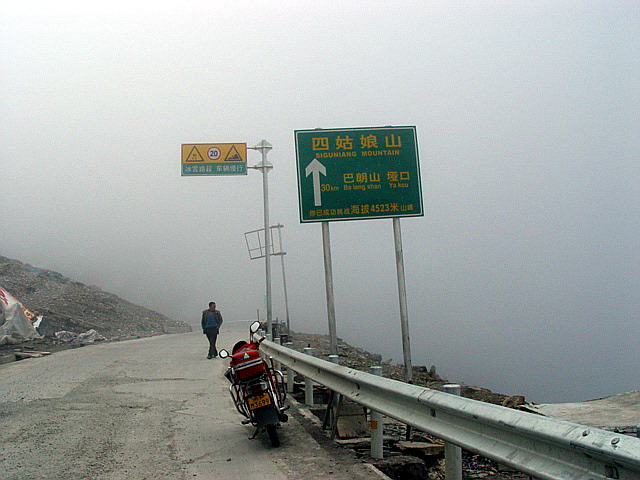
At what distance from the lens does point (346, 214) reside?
412 inches

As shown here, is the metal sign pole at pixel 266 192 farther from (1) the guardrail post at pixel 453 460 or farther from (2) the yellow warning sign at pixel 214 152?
(1) the guardrail post at pixel 453 460

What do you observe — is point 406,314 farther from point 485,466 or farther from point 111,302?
point 111,302

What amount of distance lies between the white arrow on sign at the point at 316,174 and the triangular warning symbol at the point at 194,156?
1214 centimetres

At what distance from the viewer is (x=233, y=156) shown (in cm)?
2233

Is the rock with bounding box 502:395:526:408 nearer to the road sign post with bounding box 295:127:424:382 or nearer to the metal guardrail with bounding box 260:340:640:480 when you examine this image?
the road sign post with bounding box 295:127:424:382

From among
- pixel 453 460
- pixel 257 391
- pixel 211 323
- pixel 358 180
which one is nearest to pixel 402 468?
pixel 453 460

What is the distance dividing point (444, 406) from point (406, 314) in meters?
5.54

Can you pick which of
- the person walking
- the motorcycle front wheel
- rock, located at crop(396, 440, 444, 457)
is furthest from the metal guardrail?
the person walking

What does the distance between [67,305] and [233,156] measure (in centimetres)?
2890

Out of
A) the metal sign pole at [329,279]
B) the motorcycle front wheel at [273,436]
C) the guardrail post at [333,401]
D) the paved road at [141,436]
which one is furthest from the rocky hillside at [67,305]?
the motorcycle front wheel at [273,436]

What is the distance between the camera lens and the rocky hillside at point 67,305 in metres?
38.5

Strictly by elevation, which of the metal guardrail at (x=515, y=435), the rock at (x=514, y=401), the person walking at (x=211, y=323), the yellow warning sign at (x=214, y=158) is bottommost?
the rock at (x=514, y=401)

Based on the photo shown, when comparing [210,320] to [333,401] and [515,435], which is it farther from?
[515,435]

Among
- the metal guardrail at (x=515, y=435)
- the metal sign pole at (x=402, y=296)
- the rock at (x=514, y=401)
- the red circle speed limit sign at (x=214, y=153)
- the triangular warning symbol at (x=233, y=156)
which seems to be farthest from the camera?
the triangular warning symbol at (x=233, y=156)
